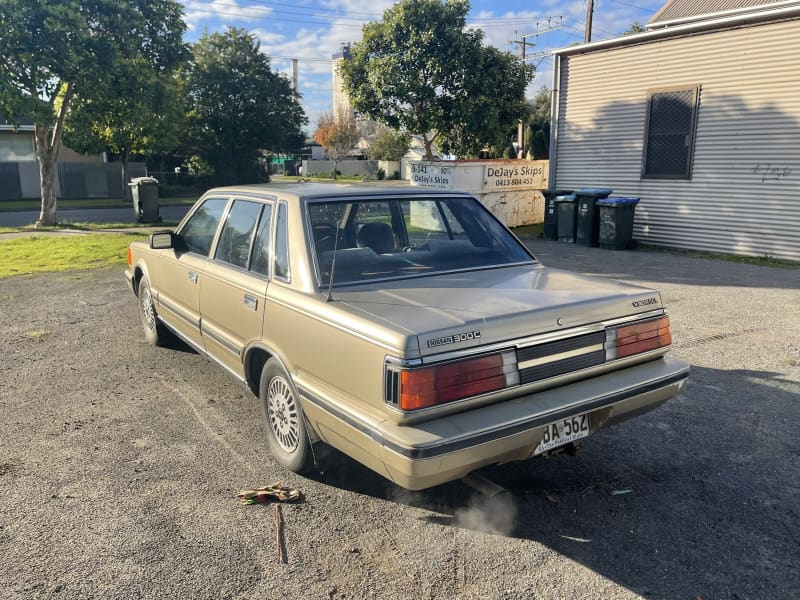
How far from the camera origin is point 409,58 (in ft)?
61.0

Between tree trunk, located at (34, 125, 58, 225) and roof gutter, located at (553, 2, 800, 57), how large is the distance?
13.5m

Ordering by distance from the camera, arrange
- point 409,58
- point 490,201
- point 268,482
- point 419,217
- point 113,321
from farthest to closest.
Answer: point 409,58 → point 490,201 → point 113,321 → point 419,217 → point 268,482

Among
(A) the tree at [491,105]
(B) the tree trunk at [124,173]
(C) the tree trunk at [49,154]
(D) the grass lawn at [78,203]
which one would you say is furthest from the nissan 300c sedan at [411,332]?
(B) the tree trunk at [124,173]

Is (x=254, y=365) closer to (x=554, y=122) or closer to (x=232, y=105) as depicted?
(x=554, y=122)

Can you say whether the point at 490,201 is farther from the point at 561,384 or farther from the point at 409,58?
the point at 561,384

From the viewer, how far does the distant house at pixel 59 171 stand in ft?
94.5

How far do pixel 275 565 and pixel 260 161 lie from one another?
1310 inches

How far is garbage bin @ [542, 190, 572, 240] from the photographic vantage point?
14938 mm

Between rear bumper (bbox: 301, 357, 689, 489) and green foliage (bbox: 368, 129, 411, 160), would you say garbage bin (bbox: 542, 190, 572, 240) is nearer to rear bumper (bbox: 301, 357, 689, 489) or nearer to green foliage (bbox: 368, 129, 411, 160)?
rear bumper (bbox: 301, 357, 689, 489)

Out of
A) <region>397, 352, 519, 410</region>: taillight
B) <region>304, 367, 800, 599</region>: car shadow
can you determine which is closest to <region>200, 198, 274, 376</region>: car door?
<region>304, 367, 800, 599</region>: car shadow

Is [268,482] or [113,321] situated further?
[113,321]

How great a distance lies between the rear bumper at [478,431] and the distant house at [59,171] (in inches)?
1204

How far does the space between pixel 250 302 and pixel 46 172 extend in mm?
16108

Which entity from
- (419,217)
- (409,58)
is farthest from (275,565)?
(409,58)
